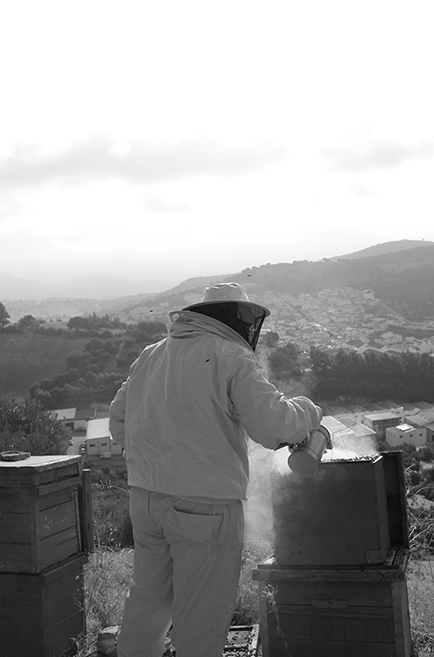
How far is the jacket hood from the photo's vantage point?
9.83 feet

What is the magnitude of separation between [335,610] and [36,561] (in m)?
1.73

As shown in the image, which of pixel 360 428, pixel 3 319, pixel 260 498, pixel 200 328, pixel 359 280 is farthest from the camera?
pixel 359 280

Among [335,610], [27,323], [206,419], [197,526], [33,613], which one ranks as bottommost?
[33,613]

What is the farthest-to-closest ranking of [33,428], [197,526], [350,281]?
[350,281]
[33,428]
[197,526]

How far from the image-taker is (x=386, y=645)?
9.88 ft

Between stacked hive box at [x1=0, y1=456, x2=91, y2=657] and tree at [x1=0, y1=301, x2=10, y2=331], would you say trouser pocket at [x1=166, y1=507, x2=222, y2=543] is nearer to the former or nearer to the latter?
stacked hive box at [x1=0, y1=456, x2=91, y2=657]

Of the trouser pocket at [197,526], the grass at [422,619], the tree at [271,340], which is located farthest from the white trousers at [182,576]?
the tree at [271,340]

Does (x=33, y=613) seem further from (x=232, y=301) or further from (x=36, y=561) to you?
(x=232, y=301)

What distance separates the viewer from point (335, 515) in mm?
3113

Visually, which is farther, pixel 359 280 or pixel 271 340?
pixel 359 280

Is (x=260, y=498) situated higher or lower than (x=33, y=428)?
higher

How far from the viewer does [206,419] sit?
2.75 meters

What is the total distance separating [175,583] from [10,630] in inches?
60.2

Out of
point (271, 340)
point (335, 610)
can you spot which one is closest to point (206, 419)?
point (335, 610)
